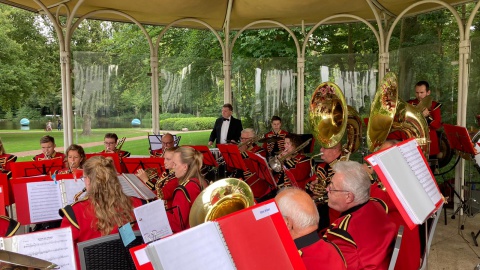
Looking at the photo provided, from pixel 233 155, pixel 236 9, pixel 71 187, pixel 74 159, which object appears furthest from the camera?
pixel 236 9

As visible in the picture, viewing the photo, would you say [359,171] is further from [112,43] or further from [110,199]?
[112,43]

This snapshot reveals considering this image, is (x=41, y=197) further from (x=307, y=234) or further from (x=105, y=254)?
(x=307, y=234)

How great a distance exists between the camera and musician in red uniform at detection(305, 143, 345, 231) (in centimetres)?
463

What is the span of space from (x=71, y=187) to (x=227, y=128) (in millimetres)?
4883

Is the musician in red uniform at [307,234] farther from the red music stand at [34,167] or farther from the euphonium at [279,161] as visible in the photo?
the red music stand at [34,167]

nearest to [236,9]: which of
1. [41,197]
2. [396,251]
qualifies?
[41,197]

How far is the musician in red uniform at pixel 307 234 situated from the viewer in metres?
2.04

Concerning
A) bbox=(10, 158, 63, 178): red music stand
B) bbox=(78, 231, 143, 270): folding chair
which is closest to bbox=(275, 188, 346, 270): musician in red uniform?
bbox=(78, 231, 143, 270): folding chair

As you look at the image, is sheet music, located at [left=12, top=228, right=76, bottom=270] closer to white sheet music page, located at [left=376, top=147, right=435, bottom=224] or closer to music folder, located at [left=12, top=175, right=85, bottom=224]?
white sheet music page, located at [left=376, top=147, right=435, bottom=224]

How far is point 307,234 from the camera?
6.86ft

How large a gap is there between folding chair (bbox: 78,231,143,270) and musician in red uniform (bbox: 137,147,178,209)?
1694mm

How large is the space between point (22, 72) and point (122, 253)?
17.2 m

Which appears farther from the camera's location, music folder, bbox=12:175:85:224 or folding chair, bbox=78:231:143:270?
music folder, bbox=12:175:85:224

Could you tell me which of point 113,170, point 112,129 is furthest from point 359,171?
point 112,129
